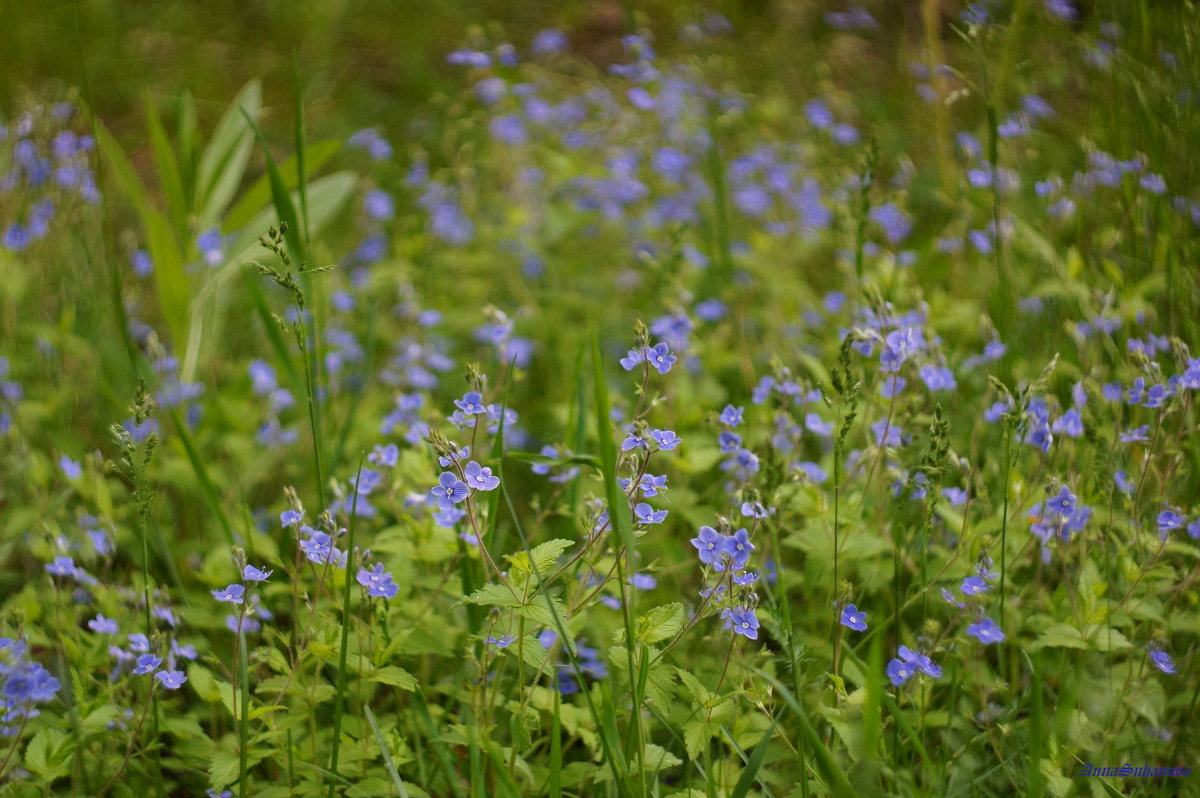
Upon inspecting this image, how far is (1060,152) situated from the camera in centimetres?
444

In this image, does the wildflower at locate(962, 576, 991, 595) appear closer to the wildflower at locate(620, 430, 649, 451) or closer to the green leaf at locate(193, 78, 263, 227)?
the wildflower at locate(620, 430, 649, 451)

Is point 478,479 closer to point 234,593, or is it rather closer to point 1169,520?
point 234,593

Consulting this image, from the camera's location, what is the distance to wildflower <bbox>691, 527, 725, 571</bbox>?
181 cm

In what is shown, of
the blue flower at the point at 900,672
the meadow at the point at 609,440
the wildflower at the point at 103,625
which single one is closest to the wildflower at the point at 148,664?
the meadow at the point at 609,440

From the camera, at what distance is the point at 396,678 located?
176cm

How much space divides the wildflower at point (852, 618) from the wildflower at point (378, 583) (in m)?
0.85

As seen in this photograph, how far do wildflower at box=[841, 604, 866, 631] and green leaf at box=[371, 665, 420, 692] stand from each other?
2.64 feet

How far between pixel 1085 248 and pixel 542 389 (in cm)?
206

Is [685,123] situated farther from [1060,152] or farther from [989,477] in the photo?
[989,477]

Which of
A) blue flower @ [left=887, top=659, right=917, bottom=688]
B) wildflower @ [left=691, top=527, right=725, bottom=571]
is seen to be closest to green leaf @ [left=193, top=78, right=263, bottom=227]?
wildflower @ [left=691, top=527, right=725, bottom=571]

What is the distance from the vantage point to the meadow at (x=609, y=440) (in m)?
1.79

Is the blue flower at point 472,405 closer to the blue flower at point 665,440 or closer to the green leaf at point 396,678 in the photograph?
the blue flower at point 665,440

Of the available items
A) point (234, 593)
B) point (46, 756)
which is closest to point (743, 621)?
point (234, 593)

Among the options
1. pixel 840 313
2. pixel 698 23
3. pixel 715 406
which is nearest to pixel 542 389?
pixel 715 406
